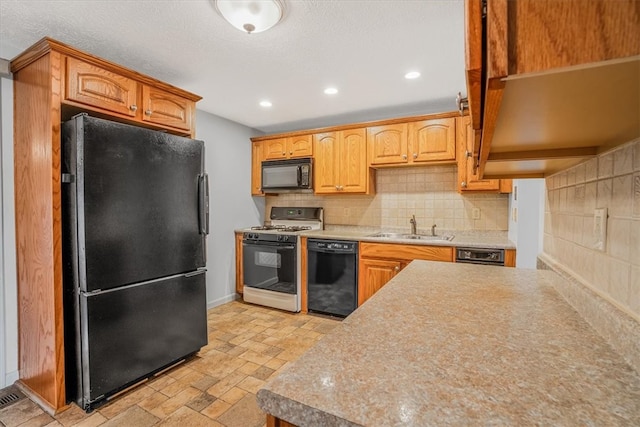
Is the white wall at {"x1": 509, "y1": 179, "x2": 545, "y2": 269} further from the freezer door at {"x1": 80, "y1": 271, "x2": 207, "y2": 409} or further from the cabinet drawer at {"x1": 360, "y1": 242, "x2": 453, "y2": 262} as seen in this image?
the freezer door at {"x1": 80, "y1": 271, "x2": 207, "y2": 409}

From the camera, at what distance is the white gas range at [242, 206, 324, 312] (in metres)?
3.30

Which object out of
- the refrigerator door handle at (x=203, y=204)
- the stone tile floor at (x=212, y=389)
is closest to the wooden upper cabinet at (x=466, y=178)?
the stone tile floor at (x=212, y=389)

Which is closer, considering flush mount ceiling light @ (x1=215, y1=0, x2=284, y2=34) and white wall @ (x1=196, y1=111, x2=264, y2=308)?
flush mount ceiling light @ (x1=215, y1=0, x2=284, y2=34)

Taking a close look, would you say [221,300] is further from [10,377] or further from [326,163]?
[326,163]

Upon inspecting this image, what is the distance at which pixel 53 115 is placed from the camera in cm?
166

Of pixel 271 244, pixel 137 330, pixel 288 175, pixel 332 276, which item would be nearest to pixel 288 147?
pixel 288 175

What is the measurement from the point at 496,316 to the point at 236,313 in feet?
9.73

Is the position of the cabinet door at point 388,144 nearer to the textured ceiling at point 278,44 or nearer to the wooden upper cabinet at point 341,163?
the wooden upper cabinet at point 341,163

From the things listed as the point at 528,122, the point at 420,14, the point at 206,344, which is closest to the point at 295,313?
the point at 206,344

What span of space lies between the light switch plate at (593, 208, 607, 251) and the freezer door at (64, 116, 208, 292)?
2.17 m

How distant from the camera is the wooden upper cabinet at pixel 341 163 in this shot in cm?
333

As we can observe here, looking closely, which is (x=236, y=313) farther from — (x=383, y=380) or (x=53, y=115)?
(x=383, y=380)

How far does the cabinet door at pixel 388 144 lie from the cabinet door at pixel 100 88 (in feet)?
7.14

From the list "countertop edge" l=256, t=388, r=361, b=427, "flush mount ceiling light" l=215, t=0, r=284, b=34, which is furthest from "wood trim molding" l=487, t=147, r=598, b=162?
"flush mount ceiling light" l=215, t=0, r=284, b=34
